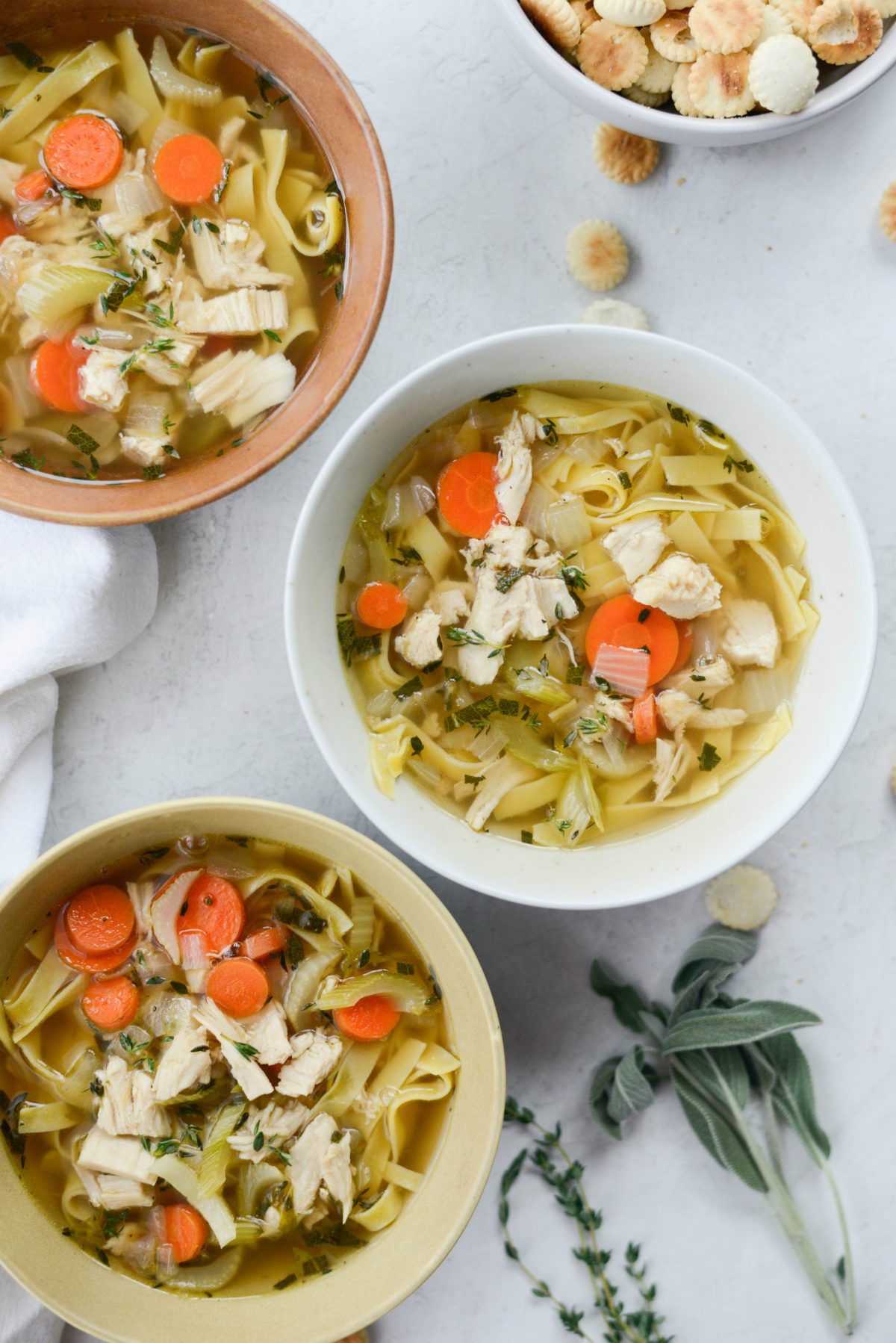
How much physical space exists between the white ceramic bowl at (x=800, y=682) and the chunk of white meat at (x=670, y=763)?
9 cm

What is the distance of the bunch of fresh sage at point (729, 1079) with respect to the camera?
2.82 metres

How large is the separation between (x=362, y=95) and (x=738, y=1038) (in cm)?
267

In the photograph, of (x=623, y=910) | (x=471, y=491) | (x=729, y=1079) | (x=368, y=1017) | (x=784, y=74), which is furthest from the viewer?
(x=623, y=910)

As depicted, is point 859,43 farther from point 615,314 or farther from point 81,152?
point 81,152

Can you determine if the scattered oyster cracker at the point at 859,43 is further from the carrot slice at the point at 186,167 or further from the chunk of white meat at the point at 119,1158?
the chunk of white meat at the point at 119,1158

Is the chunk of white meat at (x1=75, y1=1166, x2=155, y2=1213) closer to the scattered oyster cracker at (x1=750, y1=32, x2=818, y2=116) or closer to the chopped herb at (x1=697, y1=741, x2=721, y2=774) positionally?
the chopped herb at (x1=697, y1=741, x2=721, y2=774)

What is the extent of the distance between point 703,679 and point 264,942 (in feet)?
4.27

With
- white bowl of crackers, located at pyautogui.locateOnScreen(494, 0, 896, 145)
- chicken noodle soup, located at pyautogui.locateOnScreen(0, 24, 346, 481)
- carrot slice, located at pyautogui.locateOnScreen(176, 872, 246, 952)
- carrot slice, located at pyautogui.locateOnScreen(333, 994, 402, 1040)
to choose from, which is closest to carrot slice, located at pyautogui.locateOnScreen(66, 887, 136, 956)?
carrot slice, located at pyautogui.locateOnScreen(176, 872, 246, 952)

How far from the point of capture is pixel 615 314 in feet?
9.21

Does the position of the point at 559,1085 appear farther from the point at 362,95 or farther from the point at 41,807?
the point at 362,95

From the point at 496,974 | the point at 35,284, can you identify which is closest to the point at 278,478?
the point at 35,284

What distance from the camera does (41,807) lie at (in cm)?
291

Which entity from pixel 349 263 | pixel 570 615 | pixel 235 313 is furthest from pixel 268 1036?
pixel 349 263

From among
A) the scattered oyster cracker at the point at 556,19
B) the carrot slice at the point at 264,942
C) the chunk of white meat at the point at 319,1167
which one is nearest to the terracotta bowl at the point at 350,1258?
the chunk of white meat at the point at 319,1167
